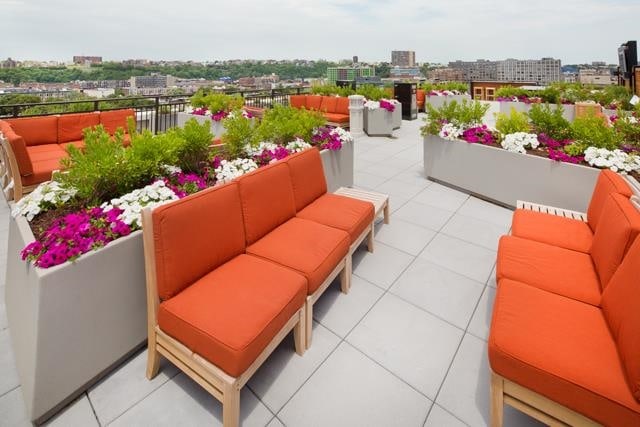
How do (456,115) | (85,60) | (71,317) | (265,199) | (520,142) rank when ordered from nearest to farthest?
(71,317)
(265,199)
(520,142)
(456,115)
(85,60)

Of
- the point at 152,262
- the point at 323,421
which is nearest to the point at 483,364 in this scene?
the point at 323,421

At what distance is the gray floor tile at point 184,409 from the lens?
1.48 metres

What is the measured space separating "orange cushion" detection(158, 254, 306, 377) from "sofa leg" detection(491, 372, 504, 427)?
1021mm

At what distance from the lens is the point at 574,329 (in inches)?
55.6

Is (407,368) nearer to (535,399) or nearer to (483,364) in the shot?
(483,364)

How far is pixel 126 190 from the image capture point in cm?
212

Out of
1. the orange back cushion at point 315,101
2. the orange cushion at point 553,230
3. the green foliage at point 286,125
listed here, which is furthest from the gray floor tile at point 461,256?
the orange back cushion at point 315,101

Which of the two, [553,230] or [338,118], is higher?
[338,118]

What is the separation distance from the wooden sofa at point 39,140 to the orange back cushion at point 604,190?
16.0 ft

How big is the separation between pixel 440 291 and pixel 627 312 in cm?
125

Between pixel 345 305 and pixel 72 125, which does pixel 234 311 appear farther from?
pixel 72 125

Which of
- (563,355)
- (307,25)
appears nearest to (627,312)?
(563,355)

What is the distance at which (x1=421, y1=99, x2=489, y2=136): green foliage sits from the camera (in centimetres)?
452

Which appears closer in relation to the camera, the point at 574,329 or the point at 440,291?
the point at 574,329
